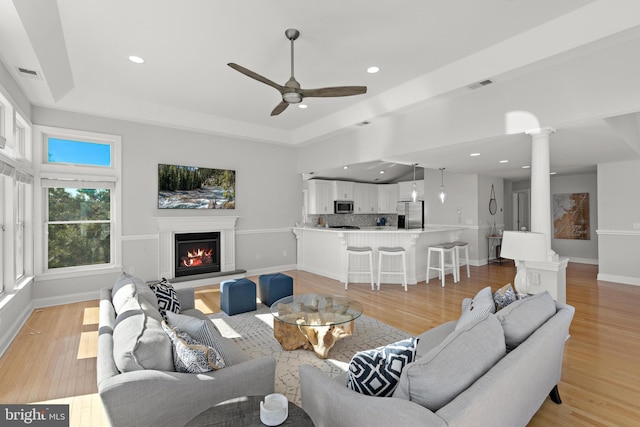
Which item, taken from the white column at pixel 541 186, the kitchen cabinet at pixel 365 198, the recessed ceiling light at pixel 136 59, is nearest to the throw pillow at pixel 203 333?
the recessed ceiling light at pixel 136 59

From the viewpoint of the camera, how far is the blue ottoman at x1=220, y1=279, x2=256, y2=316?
166 inches

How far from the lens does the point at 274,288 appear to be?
452 cm

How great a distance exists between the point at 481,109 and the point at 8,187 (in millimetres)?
6013

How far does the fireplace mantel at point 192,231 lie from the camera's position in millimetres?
5621

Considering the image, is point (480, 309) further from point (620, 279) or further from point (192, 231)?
point (620, 279)

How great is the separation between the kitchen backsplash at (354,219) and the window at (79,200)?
182 inches

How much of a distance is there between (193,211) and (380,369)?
5.36 meters

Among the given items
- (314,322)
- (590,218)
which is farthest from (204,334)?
(590,218)

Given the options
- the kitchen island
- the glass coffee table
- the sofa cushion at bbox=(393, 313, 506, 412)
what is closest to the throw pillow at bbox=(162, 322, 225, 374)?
the sofa cushion at bbox=(393, 313, 506, 412)

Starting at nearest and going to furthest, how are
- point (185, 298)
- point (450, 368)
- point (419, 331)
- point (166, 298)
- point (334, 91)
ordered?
point (450, 368) → point (166, 298) → point (334, 91) → point (185, 298) → point (419, 331)

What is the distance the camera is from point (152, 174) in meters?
5.57

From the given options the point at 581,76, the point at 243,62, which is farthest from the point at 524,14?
the point at 243,62

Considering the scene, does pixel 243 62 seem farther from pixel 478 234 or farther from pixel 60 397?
pixel 478 234

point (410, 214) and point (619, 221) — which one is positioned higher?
point (410, 214)
